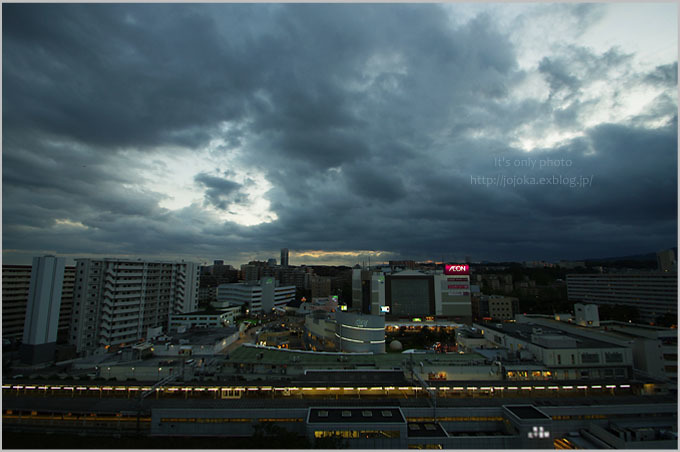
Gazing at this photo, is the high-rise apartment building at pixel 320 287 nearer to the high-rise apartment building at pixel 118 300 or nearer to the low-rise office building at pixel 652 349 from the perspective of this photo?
the high-rise apartment building at pixel 118 300

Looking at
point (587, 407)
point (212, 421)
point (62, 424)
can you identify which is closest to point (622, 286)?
point (587, 407)

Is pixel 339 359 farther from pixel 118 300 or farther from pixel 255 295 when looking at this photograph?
pixel 255 295

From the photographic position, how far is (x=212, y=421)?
45.4 ft

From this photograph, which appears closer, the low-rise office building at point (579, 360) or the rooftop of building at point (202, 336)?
the low-rise office building at point (579, 360)

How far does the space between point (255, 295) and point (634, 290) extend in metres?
55.7

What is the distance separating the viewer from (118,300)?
94.9 ft

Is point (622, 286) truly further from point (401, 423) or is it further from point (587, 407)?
point (401, 423)

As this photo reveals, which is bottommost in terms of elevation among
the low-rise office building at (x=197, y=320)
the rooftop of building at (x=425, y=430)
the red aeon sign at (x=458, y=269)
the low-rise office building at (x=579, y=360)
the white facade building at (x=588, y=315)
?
the low-rise office building at (x=197, y=320)

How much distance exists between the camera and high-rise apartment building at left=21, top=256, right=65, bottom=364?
2239 cm

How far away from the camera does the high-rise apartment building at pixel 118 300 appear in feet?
88.4

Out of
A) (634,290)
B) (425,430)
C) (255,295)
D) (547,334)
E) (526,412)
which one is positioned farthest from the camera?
(255,295)

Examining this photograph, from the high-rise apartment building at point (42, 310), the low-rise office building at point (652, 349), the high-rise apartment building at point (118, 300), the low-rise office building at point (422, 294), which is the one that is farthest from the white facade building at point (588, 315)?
the high-rise apartment building at point (42, 310)

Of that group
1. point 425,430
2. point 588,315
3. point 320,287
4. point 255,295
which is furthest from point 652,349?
point 320,287

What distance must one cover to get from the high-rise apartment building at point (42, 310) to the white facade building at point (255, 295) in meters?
24.7
